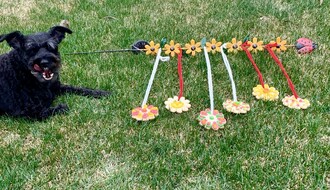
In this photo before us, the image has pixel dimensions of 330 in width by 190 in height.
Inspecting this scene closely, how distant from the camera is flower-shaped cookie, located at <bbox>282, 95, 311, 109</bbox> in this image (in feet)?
13.1

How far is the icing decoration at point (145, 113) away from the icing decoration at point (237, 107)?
0.71m

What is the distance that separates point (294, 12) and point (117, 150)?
4087mm

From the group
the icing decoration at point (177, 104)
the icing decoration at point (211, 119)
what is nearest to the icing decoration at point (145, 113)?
the icing decoration at point (177, 104)

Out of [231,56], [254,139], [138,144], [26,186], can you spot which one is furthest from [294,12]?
[26,186]

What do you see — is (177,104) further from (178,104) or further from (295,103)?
(295,103)

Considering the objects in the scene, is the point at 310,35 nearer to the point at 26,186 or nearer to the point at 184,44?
the point at 184,44

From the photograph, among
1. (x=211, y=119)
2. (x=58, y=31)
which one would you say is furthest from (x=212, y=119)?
(x=58, y=31)

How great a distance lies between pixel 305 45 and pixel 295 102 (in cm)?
139

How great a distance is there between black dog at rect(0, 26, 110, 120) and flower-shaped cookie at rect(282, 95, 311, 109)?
2.23m

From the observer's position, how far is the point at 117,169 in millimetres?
3350

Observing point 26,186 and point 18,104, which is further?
point 18,104

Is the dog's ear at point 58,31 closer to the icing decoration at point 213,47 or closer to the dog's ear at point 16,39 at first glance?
the dog's ear at point 16,39

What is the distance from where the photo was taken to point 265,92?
13.9 feet

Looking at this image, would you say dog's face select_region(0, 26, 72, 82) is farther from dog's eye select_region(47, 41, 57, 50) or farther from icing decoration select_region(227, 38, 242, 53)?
icing decoration select_region(227, 38, 242, 53)
